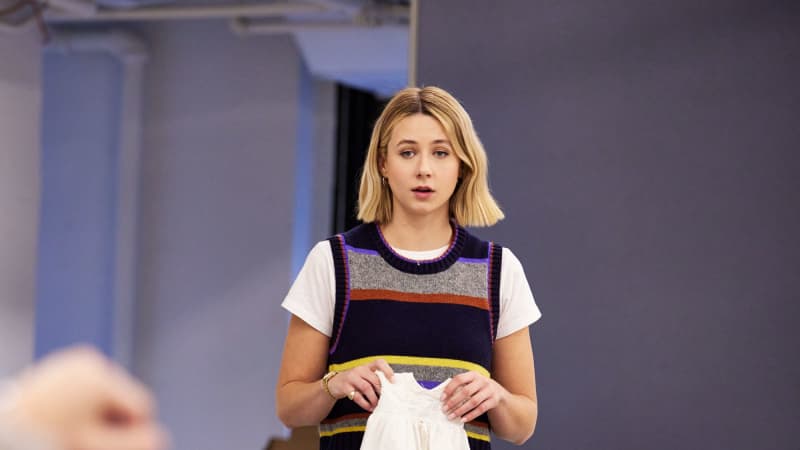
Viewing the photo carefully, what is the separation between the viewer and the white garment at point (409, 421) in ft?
4.87

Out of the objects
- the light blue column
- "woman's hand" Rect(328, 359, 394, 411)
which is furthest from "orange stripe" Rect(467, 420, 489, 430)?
the light blue column

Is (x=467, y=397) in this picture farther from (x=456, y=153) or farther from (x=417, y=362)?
(x=456, y=153)

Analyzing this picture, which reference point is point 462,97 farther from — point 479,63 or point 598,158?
point 598,158

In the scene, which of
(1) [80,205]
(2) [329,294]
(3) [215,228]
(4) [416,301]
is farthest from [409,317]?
(1) [80,205]

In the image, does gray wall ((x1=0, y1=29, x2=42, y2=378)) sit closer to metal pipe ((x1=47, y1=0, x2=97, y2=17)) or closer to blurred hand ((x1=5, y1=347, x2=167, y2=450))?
metal pipe ((x1=47, y1=0, x2=97, y2=17))

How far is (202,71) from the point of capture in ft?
19.9

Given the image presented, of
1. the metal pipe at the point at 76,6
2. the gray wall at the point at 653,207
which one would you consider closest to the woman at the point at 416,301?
the gray wall at the point at 653,207

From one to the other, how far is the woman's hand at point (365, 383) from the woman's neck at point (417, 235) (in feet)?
0.87

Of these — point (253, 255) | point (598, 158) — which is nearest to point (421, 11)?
point (598, 158)

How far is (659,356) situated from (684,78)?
2.51 ft

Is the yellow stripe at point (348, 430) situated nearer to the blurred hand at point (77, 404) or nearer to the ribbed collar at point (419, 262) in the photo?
the ribbed collar at point (419, 262)

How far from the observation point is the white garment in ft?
4.87

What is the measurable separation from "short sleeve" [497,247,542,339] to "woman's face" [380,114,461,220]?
17 centimetres

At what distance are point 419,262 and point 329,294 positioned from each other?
16 centimetres
